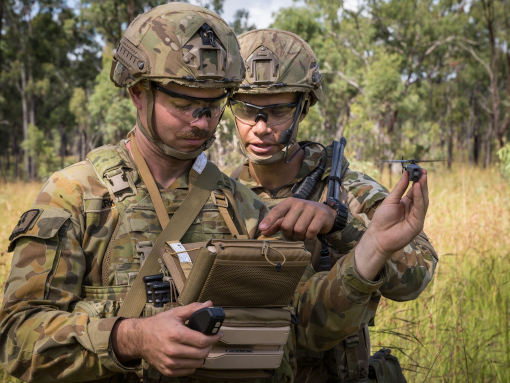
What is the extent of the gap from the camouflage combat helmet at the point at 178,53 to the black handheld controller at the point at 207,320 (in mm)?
893

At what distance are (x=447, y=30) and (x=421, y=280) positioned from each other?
31299mm

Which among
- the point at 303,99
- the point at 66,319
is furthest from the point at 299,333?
the point at 303,99

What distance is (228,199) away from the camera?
2430mm

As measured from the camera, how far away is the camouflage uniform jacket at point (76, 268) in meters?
1.86

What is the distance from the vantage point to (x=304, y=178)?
3381 mm

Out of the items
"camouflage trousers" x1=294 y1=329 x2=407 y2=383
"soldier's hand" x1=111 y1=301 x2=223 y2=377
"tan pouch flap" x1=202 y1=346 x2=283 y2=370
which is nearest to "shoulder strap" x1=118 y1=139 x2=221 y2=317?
"soldier's hand" x1=111 y1=301 x2=223 y2=377

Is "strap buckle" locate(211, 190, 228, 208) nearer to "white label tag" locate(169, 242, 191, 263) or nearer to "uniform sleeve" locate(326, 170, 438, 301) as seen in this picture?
"white label tag" locate(169, 242, 191, 263)

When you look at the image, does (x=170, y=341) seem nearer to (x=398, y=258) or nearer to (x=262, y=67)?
(x=398, y=258)

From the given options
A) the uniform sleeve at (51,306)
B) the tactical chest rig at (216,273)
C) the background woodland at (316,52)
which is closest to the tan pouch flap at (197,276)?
the tactical chest rig at (216,273)

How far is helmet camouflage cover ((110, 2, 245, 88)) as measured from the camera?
2.23 metres

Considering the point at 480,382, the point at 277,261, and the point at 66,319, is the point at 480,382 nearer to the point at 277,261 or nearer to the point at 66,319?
the point at 277,261

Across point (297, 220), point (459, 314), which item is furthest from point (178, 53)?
point (459, 314)

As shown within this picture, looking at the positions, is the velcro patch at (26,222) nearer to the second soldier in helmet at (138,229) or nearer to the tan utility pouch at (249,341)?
the second soldier in helmet at (138,229)

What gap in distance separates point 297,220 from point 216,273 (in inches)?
29.0
